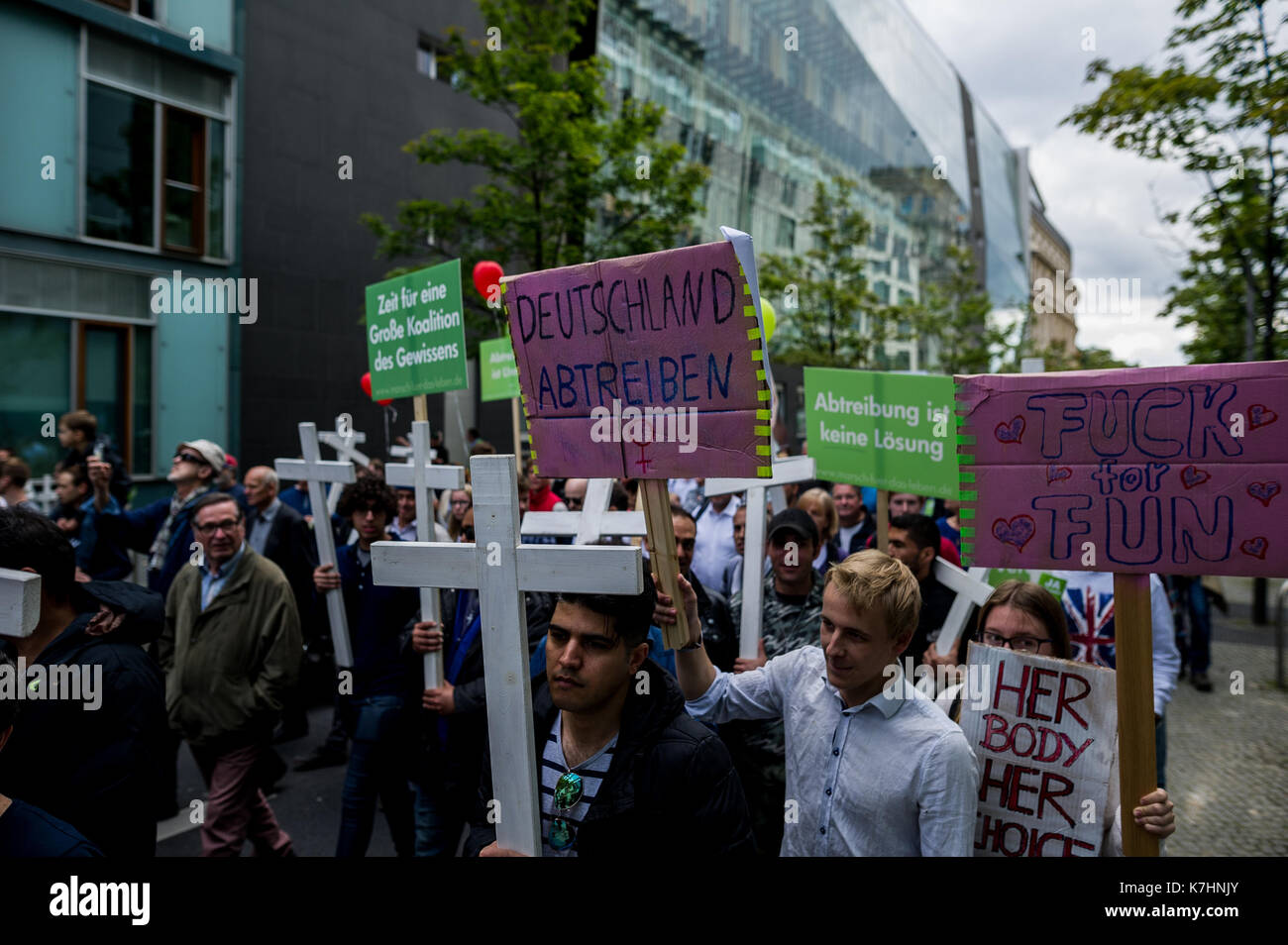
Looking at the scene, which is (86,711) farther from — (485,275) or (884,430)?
(485,275)

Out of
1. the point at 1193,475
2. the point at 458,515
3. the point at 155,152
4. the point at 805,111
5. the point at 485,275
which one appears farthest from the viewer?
the point at 805,111

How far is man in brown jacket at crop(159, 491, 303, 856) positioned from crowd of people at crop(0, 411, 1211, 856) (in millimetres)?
11

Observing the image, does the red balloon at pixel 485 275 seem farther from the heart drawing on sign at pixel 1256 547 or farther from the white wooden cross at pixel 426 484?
the heart drawing on sign at pixel 1256 547

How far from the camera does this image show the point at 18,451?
12516mm

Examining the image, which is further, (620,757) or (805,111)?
(805,111)

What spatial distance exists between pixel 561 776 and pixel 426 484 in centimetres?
215

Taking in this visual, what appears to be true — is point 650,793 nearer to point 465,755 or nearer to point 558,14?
point 465,755

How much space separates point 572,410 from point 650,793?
44.9 inches

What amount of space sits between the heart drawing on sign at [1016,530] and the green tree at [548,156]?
37.6 ft

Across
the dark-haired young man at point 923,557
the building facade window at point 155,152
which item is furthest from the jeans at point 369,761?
the building facade window at point 155,152

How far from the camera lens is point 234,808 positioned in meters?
4.26

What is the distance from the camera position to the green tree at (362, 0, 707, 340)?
13.6 metres

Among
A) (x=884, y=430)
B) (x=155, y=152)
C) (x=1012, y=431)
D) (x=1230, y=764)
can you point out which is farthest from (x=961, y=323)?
(x=1012, y=431)

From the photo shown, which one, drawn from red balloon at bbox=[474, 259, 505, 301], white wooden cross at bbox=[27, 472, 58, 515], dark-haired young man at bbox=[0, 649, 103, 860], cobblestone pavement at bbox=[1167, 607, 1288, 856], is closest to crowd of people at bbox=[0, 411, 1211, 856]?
dark-haired young man at bbox=[0, 649, 103, 860]
